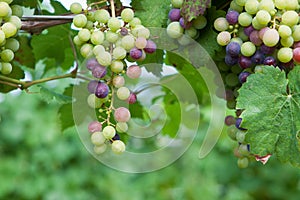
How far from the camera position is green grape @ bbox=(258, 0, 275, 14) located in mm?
613

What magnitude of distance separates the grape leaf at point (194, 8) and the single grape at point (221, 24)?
0.02m

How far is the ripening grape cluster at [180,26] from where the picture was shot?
2.20ft

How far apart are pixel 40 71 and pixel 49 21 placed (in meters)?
0.40

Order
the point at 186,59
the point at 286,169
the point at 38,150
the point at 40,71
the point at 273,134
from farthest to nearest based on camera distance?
the point at 38,150, the point at 286,169, the point at 40,71, the point at 186,59, the point at 273,134

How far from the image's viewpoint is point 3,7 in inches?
25.5

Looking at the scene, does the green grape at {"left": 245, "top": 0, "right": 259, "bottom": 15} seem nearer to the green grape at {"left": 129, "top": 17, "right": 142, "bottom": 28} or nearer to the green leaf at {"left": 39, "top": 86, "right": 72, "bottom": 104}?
the green grape at {"left": 129, "top": 17, "right": 142, "bottom": 28}

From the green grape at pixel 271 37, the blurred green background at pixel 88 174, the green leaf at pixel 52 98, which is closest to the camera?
the green grape at pixel 271 37

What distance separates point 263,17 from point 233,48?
5cm

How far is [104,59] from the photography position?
627 mm

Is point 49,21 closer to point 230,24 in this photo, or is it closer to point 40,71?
point 230,24

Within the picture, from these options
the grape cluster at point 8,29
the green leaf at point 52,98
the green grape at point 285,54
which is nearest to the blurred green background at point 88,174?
the green leaf at point 52,98

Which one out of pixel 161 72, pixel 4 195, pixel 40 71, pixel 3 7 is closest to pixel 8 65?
pixel 3 7

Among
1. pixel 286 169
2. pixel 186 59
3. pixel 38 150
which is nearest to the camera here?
pixel 186 59

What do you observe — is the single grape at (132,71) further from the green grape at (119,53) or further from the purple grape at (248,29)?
the purple grape at (248,29)
